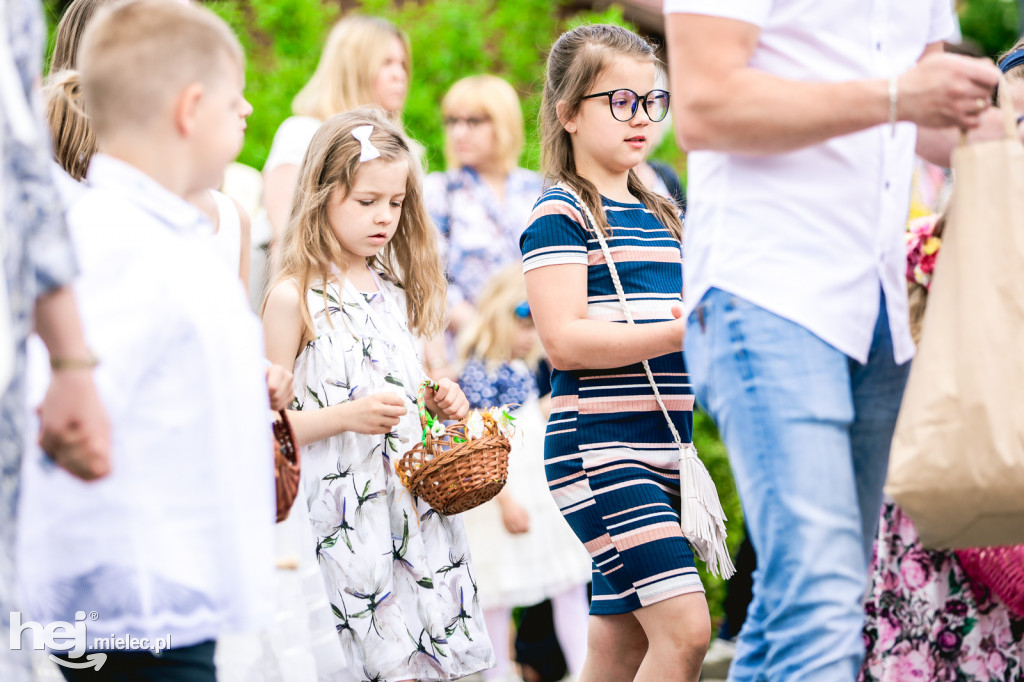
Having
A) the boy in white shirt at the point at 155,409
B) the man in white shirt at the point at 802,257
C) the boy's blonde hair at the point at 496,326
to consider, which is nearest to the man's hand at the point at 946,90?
the man in white shirt at the point at 802,257

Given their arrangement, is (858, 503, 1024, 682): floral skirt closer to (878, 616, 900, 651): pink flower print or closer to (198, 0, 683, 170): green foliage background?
(878, 616, 900, 651): pink flower print

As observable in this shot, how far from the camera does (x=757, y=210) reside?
7.00 feet

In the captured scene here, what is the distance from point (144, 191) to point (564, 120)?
4.65 feet

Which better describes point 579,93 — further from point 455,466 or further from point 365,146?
point 455,466

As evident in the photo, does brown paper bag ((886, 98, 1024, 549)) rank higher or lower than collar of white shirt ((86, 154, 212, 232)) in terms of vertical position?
lower

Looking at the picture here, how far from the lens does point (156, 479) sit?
1.93 meters

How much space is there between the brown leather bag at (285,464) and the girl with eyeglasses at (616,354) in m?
0.74

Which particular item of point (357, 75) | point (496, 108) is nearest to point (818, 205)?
point (357, 75)

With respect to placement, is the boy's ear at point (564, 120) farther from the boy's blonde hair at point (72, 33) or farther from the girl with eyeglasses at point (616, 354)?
the boy's blonde hair at point (72, 33)

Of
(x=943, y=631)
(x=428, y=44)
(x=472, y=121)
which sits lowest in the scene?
(x=943, y=631)

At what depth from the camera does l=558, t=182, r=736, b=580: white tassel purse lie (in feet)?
9.31

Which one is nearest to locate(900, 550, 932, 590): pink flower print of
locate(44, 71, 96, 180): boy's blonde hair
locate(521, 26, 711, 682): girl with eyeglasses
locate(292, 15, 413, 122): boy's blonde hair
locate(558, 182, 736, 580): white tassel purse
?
locate(558, 182, 736, 580): white tassel purse

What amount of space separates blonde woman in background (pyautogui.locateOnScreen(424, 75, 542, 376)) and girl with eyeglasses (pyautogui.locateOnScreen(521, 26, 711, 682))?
2.27 m

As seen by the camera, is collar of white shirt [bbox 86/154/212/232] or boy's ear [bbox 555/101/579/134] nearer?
collar of white shirt [bbox 86/154/212/232]
